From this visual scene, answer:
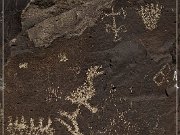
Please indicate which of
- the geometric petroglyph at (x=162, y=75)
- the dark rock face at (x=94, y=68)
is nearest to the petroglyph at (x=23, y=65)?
the dark rock face at (x=94, y=68)

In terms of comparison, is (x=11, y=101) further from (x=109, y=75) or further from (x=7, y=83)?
(x=109, y=75)

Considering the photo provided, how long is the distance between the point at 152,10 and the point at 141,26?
3.4 inches

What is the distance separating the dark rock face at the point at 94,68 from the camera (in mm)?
2227

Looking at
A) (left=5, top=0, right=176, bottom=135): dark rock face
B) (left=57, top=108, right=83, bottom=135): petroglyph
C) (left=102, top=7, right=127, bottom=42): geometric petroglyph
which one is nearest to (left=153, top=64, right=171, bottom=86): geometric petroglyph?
(left=5, top=0, right=176, bottom=135): dark rock face

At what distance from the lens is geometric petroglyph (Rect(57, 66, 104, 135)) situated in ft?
7.38

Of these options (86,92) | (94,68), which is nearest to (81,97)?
(86,92)

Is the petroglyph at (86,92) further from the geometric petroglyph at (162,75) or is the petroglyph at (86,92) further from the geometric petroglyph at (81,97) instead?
the geometric petroglyph at (162,75)

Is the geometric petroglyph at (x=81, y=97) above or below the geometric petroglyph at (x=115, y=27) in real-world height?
below

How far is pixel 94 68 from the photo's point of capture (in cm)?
224

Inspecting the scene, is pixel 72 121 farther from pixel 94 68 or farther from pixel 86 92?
pixel 94 68

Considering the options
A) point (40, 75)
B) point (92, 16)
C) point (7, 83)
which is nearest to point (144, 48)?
point (92, 16)

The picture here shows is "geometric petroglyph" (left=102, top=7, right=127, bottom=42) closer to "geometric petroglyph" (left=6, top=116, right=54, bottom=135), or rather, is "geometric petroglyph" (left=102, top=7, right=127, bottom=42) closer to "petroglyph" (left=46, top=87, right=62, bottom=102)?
"petroglyph" (left=46, top=87, right=62, bottom=102)

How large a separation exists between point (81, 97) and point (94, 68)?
14 centimetres

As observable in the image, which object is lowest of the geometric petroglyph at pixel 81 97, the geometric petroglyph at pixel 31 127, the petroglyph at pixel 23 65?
the geometric petroglyph at pixel 31 127
